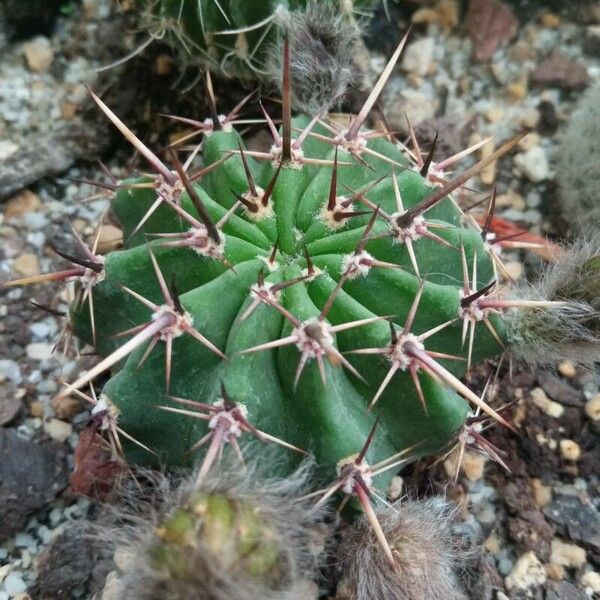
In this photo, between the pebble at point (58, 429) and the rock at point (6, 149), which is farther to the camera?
the rock at point (6, 149)

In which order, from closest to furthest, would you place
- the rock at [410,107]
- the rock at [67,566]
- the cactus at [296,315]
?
the cactus at [296,315], the rock at [67,566], the rock at [410,107]

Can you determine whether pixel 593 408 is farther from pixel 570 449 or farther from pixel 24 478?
pixel 24 478

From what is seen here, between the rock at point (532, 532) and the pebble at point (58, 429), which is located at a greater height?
the rock at point (532, 532)

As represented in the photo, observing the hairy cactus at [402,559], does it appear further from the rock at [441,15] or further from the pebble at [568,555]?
the rock at [441,15]

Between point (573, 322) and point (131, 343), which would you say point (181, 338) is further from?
point (573, 322)

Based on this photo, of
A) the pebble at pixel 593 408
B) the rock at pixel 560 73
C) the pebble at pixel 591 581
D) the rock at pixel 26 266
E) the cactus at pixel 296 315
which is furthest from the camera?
the rock at pixel 560 73

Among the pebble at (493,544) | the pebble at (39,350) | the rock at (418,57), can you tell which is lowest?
the pebble at (39,350)

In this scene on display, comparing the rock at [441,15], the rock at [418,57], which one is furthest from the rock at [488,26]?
the rock at [418,57]

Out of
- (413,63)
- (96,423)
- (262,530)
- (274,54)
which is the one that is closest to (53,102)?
(274,54)
